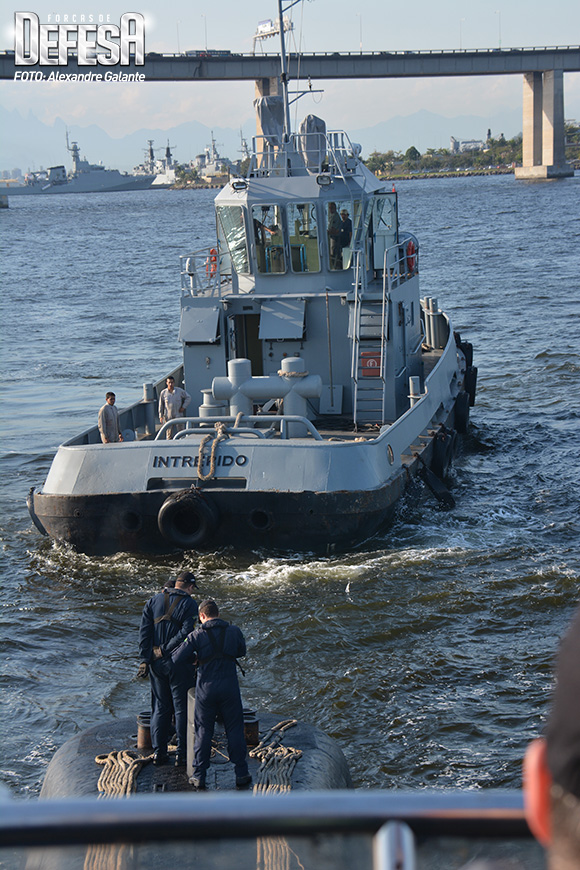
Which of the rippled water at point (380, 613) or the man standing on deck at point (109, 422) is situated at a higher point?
the man standing on deck at point (109, 422)

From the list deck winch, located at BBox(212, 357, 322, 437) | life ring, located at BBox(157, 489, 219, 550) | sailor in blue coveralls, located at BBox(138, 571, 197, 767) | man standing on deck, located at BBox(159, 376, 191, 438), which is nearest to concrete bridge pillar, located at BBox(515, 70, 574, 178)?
man standing on deck, located at BBox(159, 376, 191, 438)

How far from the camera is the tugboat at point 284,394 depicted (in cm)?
1192

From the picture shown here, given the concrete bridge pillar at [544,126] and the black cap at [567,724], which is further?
the concrete bridge pillar at [544,126]

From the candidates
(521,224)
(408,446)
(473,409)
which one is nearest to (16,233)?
(521,224)

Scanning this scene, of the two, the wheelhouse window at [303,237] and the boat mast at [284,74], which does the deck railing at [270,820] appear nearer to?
the wheelhouse window at [303,237]

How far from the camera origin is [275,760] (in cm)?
659

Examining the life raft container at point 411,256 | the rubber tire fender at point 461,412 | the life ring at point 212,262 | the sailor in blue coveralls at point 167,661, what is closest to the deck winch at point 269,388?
the life ring at point 212,262

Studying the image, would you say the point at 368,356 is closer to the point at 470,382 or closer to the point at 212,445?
the point at 212,445

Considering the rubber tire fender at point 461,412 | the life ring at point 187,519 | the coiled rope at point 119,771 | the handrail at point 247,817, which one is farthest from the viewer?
the rubber tire fender at point 461,412

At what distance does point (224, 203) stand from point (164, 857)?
1391cm

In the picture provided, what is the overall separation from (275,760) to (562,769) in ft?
18.7

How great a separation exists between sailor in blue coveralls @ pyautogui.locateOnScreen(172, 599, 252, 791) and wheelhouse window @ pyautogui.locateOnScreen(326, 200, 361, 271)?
32.0 feet

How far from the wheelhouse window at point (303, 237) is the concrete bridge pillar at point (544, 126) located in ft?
327

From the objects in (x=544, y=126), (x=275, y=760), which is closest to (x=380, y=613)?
(x=275, y=760)
